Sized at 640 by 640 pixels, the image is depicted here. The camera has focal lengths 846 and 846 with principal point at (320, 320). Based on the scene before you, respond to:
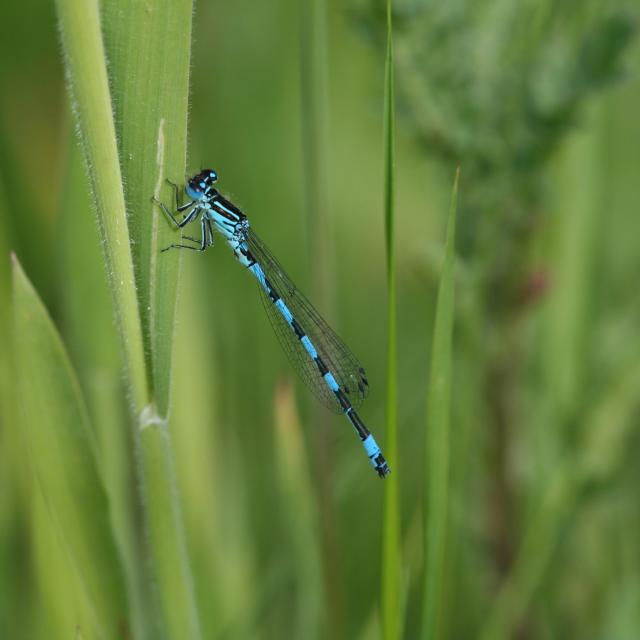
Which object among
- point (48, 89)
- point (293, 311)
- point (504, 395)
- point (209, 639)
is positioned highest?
point (48, 89)

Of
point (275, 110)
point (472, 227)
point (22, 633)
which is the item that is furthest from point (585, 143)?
point (22, 633)

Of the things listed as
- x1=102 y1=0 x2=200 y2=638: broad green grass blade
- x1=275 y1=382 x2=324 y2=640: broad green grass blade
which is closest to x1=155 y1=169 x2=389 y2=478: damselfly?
x1=275 y1=382 x2=324 y2=640: broad green grass blade

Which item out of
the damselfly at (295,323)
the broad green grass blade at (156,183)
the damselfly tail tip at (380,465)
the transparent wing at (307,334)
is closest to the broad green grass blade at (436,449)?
the broad green grass blade at (156,183)

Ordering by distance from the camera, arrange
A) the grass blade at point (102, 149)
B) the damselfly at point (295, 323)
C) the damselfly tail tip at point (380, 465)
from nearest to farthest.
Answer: the grass blade at point (102, 149), the damselfly tail tip at point (380, 465), the damselfly at point (295, 323)

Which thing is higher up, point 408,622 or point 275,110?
point 275,110

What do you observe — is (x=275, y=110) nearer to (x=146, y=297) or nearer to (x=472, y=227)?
(x=472, y=227)

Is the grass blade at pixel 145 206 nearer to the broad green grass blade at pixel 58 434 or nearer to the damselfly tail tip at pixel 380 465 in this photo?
the broad green grass blade at pixel 58 434

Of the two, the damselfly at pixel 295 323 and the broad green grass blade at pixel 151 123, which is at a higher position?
the damselfly at pixel 295 323
